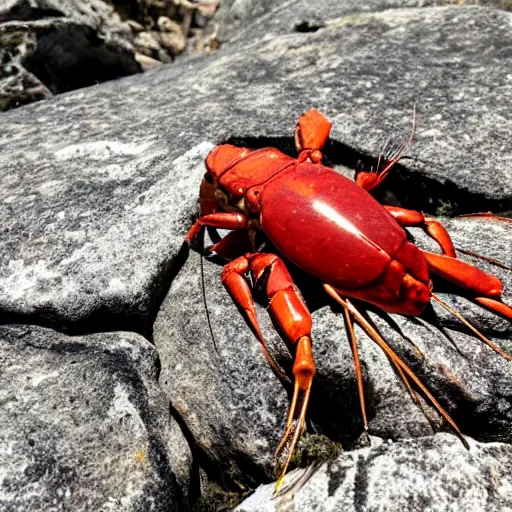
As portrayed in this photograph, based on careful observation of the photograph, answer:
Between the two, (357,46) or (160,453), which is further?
(357,46)

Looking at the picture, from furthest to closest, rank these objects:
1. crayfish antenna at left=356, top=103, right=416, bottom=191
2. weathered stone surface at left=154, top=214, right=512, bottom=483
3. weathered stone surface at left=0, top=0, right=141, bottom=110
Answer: weathered stone surface at left=0, top=0, right=141, bottom=110 → crayfish antenna at left=356, top=103, right=416, bottom=191 → weathered stone surface at left=154, top=214, right=512, bottom=483

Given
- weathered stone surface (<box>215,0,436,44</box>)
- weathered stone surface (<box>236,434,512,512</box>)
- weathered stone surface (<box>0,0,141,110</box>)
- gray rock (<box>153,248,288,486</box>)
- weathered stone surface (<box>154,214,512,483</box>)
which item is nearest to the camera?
weathered stone surface (<box>236,434,512,512</box>)

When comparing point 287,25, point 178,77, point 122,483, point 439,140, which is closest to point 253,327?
point 122,483

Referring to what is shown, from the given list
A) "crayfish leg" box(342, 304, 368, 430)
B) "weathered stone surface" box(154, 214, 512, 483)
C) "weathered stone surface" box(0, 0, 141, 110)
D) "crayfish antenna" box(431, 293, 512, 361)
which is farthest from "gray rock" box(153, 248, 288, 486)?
"weathered stone surface" box(0, 0, 141, 110)

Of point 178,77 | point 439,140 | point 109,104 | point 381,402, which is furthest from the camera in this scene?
point 178,77

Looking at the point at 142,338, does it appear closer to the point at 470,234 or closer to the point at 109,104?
the point at 470,234

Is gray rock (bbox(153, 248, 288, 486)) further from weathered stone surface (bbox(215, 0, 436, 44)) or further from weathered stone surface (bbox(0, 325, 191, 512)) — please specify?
weathered stone surface (bbox(215, 0, 436, 44))

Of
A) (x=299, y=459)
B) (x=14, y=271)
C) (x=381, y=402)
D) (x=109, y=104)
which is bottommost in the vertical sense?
(x=299, y=459)

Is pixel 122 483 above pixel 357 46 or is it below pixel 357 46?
below

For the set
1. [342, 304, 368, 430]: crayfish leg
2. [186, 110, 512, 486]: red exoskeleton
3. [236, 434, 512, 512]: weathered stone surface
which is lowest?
[236, 434, 512, 512]: weathered stone surface
